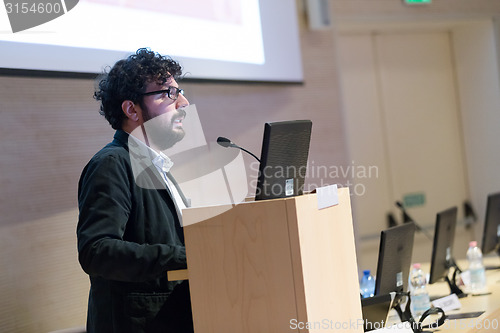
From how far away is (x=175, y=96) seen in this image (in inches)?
77.4

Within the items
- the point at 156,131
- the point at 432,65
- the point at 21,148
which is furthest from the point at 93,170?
the point at 432,65

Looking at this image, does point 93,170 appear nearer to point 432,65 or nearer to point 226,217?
point 226,217

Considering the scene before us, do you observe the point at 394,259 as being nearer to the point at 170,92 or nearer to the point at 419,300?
the point at 419,300

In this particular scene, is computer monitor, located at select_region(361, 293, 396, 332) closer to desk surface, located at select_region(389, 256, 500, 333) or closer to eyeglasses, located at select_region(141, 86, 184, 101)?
desk surface, located at select_region(389, 256, 500, 333)

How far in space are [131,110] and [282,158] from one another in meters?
0.65

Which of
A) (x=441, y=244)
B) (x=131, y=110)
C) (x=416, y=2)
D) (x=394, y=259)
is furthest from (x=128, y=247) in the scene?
(x=416, y=2)

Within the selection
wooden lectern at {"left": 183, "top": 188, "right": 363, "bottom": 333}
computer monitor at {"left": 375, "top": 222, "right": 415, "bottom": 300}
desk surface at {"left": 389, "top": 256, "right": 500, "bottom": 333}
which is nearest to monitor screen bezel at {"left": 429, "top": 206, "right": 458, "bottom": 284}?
desk surface at {"left": 389, "top": 256, "right": 500, "bottom": 333}

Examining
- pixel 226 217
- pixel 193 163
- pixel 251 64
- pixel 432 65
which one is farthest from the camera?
pixel 432 65

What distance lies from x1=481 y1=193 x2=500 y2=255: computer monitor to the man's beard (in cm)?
237

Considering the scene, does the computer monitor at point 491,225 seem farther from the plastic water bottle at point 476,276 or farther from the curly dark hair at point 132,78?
the curly dark hair at point 132,78

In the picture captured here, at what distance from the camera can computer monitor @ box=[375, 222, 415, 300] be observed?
241 cm

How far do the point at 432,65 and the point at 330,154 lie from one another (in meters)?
1.61

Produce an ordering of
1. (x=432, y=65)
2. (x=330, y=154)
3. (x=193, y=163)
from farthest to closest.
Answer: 1. (x=432, y=65)
2. (x=330, y=154)
3. (x=193, y=163)

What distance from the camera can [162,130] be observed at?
195cm
